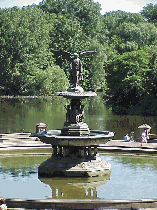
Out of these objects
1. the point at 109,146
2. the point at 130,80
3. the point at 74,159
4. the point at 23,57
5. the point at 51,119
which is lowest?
the point at 51,119

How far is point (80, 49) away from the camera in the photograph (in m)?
132

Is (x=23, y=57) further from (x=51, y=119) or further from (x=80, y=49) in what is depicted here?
(x=51, y=119)

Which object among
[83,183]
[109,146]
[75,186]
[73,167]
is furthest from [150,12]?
[75,186]

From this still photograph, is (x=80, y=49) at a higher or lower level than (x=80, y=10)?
lower

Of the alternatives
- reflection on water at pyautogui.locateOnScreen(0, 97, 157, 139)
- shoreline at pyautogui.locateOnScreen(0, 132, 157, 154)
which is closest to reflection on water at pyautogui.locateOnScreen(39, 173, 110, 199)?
shoreline at pyautogui.locateOnScreen(0, 132, 157, 154)

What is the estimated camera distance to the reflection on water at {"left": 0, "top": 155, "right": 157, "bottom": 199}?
27.0 metres

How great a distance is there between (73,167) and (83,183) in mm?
1283

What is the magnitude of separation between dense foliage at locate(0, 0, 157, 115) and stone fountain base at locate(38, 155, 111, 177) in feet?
148

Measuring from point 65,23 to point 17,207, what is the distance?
365 feet

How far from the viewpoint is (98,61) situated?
133 m

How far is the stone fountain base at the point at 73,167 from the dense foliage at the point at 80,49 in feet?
148

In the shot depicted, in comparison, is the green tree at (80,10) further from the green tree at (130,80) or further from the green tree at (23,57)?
the green tree at (130,80)

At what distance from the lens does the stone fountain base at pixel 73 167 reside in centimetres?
3056

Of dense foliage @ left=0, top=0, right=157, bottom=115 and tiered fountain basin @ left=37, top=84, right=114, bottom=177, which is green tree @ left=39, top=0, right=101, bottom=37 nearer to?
dense foliage @ left=0, top=0, right=157, bottom=115
